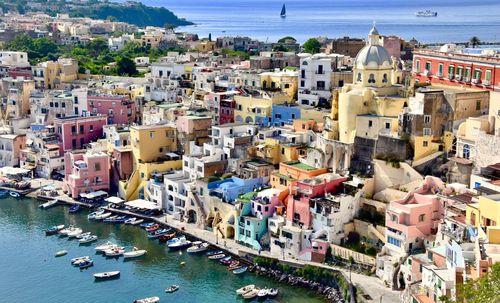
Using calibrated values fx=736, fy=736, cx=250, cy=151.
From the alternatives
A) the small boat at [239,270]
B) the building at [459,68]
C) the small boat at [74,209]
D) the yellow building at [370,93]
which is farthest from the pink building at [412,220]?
the small boat at [74,209]

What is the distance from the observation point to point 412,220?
23.4 meters

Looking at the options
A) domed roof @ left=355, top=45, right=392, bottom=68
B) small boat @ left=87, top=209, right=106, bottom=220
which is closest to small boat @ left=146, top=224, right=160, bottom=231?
small boat @ left=87, top=209, right=106, bottom=220

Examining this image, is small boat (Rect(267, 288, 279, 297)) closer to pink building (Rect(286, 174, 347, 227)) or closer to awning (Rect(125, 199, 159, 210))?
pink building (Rect(286, 174, 347, 227))

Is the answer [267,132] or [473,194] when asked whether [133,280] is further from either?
[473,194]

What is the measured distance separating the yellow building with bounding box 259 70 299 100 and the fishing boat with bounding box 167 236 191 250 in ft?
39.4

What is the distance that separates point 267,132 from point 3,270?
12056mm

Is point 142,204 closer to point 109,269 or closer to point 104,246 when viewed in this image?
point 104,246

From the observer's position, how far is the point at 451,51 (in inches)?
1238

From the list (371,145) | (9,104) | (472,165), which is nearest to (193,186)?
(371,145)

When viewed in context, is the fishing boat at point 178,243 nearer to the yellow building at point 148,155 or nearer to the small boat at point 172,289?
the small boat at point 172,289

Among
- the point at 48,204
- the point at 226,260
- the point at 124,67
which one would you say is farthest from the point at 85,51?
the point at 226,260

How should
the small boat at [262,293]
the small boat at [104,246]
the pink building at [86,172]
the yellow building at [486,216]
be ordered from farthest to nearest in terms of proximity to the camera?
the pink building at [86,172]
the small boat at [104,246]
the small boat at [262,293]
the yellow building at [486,216]

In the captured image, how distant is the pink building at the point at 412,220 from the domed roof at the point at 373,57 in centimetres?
735

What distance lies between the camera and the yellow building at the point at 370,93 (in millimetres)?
28625
